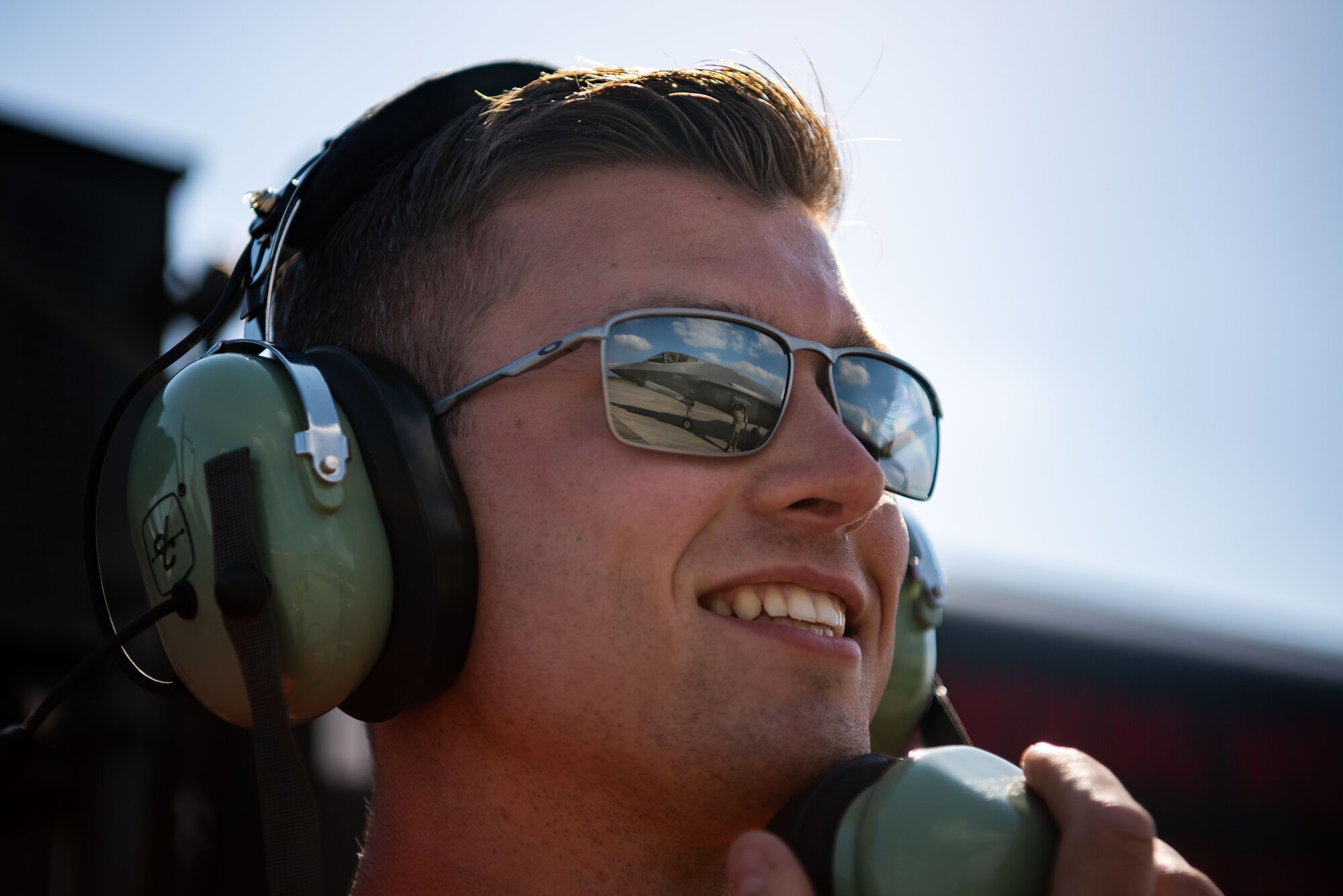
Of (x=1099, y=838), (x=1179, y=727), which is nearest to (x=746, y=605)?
(x=1099, y=838)

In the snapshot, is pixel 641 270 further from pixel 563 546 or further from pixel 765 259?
pixel 563 546

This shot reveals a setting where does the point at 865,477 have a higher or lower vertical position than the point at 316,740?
higher

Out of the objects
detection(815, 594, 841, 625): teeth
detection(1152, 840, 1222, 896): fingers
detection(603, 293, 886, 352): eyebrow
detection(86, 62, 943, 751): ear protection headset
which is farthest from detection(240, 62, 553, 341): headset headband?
detection(1152, 840, 1222, 896): fingers

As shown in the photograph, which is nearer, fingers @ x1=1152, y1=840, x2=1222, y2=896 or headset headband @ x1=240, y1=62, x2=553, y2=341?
fingers @ x1=1152, y1=840, x2=1222, y2=896

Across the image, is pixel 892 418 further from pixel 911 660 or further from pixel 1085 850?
pixel 1085 850

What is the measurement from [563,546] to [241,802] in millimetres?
7267

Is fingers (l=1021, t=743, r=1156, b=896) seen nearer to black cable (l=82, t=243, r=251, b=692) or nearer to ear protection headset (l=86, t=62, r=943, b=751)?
ear protection headset (l=86, t=62, r=943, b=751)

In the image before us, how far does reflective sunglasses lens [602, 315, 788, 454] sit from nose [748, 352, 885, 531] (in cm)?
5

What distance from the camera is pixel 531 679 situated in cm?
183

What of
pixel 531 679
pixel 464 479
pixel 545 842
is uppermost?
pixel 464 479

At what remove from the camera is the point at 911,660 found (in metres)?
2.41

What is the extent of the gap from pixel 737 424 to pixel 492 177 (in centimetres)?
83

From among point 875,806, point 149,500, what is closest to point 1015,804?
point 875,806

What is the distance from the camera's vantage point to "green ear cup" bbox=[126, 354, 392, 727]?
1.71m
